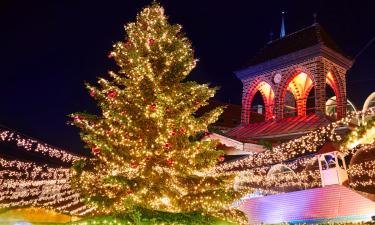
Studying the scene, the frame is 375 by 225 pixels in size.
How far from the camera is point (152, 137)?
13.8 metres

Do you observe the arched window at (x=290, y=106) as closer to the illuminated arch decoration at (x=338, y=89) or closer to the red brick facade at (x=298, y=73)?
the red brick facade at (x=298, y=73)

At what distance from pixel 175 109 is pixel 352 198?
666 cm

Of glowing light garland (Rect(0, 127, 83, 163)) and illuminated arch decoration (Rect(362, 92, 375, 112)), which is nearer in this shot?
glowing light garland (Rect(0, 127, 83, 163))

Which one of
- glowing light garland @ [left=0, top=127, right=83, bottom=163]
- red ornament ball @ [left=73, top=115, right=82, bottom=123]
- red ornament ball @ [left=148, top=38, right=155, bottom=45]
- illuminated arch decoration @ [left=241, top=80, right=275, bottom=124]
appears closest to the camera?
glowing light garland @ [left=0, top=127, right=83, bottom=163]

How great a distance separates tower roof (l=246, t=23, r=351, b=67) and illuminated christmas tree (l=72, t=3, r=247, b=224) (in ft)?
26.2

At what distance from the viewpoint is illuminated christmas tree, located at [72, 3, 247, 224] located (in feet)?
42.4

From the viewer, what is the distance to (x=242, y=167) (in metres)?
18.3

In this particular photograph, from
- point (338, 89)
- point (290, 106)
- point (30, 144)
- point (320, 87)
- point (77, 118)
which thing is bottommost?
point (30, 144)

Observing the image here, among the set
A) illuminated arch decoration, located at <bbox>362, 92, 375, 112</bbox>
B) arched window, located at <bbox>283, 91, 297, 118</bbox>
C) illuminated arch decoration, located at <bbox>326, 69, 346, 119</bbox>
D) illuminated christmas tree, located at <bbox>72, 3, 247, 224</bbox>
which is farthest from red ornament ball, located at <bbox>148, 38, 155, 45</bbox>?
illuminated arch decoration, located at <bbox>362, 92, 375, 112</bbox>

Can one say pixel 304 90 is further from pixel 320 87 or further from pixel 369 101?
pixel 369 101

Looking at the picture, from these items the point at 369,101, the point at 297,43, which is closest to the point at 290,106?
the point at 297,43

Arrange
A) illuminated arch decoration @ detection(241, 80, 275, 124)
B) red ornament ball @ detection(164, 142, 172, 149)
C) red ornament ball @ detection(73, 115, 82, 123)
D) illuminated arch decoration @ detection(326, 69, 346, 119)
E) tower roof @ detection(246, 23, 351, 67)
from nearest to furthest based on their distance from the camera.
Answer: red ornament ball @ detection(164, 142, 172, 149)
red ornament ball @ detection(73, 115, 82, 123)
illuminated arch decoration @ detection(326, 69, 346, 119)
tower roof @ detection(246, 23, 351, 67)
illuminated arch decoration @ detection(241, 80, 275, 124)

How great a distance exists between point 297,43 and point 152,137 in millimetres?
11221

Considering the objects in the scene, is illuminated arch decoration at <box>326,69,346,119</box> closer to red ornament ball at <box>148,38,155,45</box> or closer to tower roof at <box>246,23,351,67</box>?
tower roof at <box>246,23,351,67</box>
